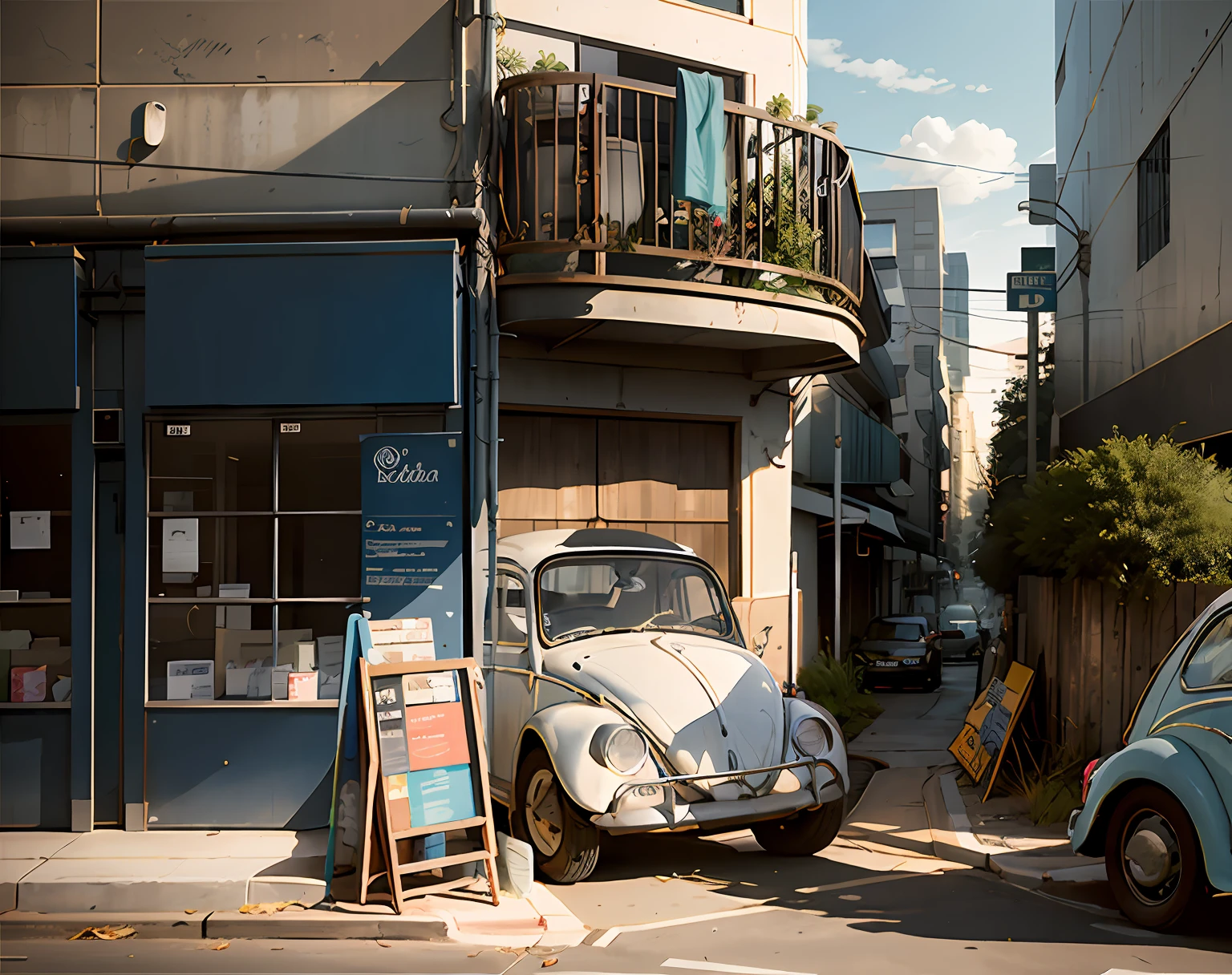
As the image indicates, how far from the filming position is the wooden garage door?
37.9 feet

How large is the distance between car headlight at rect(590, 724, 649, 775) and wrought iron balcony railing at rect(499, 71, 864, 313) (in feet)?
14.7

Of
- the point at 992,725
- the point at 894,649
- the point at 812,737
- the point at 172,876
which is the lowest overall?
the point at 894,649

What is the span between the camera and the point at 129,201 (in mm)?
8539

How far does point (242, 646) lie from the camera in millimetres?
8125

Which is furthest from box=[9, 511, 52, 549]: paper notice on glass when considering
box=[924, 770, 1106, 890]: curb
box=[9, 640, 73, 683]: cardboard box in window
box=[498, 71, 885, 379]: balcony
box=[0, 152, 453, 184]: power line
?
box=[924, 770, 1106, 890]: curb

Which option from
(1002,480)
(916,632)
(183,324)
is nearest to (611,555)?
(183,324)

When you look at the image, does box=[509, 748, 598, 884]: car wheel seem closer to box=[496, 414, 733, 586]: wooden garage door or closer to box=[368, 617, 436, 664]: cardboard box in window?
box=[368, 617, 436, 664]: cardboard box in window

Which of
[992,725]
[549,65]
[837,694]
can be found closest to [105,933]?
[992,725]

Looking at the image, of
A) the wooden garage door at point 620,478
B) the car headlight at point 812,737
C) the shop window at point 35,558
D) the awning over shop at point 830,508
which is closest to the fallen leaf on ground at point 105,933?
the shop window at point 35,558

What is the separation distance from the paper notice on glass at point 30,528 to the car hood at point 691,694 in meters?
3.79

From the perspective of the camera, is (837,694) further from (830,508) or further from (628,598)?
(628,598)

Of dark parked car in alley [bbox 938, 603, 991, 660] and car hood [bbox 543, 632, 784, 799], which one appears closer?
car hood [bbox 543, 632, 784, 799]

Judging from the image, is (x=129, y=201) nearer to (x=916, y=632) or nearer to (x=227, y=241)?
(x=227, y=241)

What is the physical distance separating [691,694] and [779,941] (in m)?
1.99
